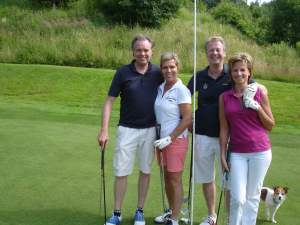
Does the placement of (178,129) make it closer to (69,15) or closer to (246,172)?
(246,172)

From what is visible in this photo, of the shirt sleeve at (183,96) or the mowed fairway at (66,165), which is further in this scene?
the mowed fairway at (66,165)

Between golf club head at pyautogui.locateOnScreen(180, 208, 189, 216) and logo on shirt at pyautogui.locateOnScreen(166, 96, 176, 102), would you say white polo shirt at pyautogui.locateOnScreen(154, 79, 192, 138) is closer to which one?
logo on shirt at pyautogui.locateOnScreen(166, 96, 176, 102)

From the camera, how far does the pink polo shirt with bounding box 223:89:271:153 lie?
3.65 m

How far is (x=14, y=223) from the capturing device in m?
4.30

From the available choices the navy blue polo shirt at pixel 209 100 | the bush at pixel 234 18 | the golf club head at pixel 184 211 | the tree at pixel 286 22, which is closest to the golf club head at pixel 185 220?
the golf club head at pixel 184 211

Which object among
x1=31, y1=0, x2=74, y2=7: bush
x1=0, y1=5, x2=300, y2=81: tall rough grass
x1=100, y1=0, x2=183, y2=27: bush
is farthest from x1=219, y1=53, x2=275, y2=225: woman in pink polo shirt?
x1=31, y1=0, x2=74, y2=7: bush

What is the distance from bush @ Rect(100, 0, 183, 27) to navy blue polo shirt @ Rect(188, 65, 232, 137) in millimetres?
17842

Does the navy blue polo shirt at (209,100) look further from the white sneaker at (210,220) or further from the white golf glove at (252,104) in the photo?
the white sneaker at (210,220)

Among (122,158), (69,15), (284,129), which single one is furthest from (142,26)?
(122,158)

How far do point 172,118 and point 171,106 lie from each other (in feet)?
0.34

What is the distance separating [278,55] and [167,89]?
15814 mm

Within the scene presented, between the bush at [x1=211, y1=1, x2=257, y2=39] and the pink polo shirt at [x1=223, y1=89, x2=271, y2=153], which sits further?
the bush at [x1=211, y1=1, x2=257, y2=39]

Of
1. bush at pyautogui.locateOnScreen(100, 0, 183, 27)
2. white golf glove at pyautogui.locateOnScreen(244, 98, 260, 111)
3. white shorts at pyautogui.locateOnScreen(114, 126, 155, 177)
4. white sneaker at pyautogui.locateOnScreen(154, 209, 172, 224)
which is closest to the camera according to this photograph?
white golf glove at pyautogui.locateOnScreen(244, 98, 260, 111)

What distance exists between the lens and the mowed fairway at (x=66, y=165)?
4.64m
